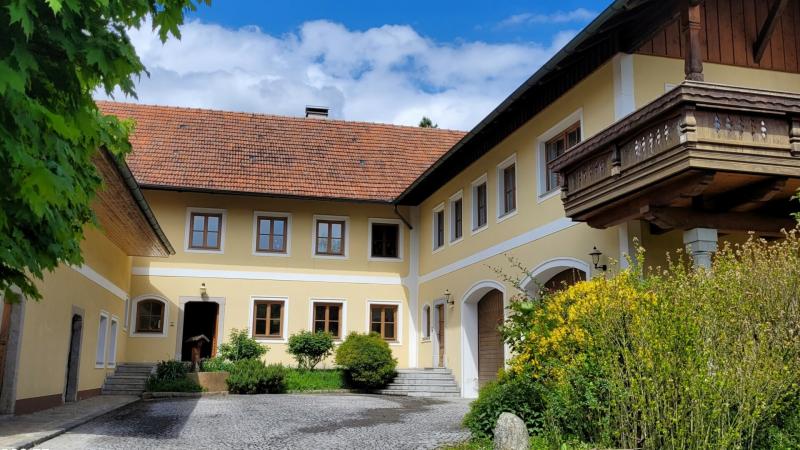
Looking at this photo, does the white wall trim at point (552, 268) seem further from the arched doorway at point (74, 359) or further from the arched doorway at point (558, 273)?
the arched doorway at point (74, 359)

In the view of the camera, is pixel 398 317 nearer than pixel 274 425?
No

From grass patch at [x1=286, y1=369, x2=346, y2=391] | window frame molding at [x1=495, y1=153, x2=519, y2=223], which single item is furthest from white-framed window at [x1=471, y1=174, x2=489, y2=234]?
grass patch at [x1=286, y1=369, x2=346, y2=391]

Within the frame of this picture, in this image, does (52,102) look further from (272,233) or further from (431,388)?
(272,233)

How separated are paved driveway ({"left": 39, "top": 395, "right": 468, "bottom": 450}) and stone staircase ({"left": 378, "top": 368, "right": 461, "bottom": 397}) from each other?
9.50ft

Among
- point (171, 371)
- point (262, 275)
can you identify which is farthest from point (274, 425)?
point (262, 275)

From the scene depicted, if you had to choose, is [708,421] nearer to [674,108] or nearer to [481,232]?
[674,108]

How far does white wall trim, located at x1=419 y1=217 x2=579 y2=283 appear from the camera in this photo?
531 inches

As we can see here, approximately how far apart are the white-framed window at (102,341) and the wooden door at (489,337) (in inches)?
363

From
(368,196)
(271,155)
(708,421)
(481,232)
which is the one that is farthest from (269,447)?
(271,155)

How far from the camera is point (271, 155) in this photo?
2375 centimetres

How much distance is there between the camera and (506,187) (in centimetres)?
1648

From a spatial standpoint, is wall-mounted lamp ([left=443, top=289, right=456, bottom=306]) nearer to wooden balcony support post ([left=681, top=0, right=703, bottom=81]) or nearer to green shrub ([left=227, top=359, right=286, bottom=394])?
green shrub ([left=227, top=359, right=286, bottom=394])

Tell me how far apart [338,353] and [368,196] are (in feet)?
17.3

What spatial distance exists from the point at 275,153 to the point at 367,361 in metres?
8.20
